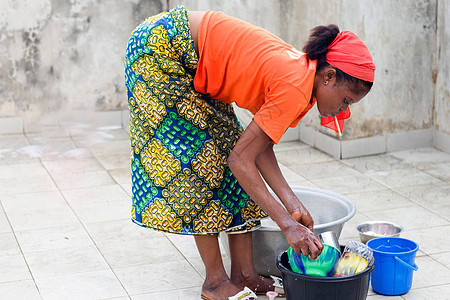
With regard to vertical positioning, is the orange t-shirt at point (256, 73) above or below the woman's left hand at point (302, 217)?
above

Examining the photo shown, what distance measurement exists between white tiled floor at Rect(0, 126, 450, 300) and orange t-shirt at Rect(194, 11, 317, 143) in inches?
38.9

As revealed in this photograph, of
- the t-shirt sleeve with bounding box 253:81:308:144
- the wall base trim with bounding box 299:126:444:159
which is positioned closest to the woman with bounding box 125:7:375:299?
the t-shirt sleeve with bounding box 253:81:308:144

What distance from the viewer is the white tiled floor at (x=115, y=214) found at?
129 inches

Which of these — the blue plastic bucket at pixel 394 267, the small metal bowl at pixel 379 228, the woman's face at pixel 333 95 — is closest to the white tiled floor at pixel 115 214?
the blue plastic bucket at pixel 394 267

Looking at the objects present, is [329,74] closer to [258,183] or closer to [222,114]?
[258,183]

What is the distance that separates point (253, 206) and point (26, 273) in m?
1.17

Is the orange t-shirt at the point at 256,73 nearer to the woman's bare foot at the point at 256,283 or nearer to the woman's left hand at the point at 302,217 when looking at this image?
the woman's left hand at the point at 302,217

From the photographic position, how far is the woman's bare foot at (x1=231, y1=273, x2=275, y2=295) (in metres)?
3.15

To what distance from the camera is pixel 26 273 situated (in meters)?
3.37

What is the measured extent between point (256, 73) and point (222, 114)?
406mm

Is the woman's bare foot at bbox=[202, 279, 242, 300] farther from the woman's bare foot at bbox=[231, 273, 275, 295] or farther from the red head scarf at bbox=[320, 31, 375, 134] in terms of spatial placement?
the red head scarf at bbox=[320, 31, 375, 134]

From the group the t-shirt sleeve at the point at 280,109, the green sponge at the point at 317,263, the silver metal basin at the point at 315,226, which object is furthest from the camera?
the silver metal basin at the point at 315,226

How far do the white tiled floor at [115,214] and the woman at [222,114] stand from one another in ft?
1.32

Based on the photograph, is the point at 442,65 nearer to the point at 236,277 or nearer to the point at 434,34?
the point at 434,34
